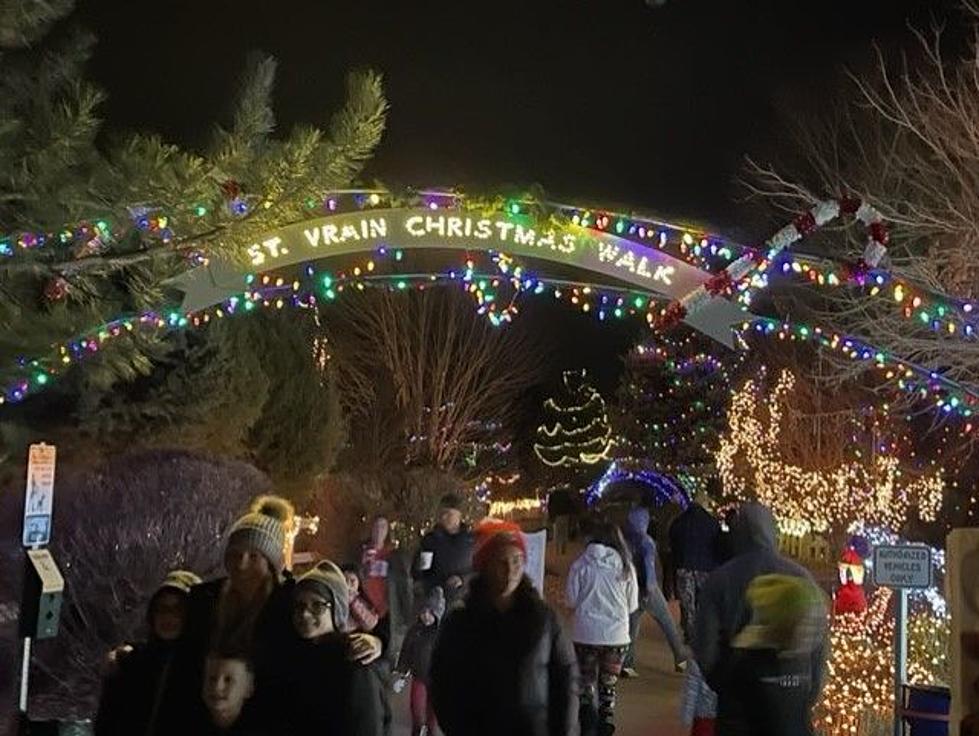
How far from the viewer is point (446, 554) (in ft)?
30.5

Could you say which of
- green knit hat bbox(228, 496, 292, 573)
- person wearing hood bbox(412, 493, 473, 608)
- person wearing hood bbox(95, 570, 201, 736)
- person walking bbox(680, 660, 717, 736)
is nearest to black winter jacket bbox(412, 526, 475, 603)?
person wearing hood bbox(412, 493, 473, 608)

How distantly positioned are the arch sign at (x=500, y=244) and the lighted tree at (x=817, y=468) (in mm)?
13019

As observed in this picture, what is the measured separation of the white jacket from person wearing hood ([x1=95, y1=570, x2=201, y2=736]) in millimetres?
5359

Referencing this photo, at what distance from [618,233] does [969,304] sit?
9.72ft

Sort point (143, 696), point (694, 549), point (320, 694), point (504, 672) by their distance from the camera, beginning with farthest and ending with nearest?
point (694, 549) → point (504, 672) → point (143, 696) → point (320, 694)

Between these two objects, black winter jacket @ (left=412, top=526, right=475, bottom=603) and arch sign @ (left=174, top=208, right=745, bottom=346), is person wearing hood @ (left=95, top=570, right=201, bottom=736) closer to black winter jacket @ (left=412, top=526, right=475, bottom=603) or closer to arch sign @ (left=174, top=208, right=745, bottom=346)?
black winter jacket @ (left=412, top=526, right=475, bottom=603)

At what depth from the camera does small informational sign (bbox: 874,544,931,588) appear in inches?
308

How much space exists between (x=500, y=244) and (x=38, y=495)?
15.9 feet

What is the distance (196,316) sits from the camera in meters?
10.4

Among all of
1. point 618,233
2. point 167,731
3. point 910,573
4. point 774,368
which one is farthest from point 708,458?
point 167,731

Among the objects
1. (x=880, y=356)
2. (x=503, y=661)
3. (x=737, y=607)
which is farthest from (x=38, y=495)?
(x=880, y=356)

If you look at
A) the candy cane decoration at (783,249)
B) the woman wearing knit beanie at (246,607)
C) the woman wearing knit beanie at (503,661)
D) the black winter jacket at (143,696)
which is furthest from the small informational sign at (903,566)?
the black winter jacket at (143,696)

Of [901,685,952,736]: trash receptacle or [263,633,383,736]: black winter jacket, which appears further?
[901,685,952,736]: trash receptacle

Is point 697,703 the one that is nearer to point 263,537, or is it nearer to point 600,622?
point 600,622
